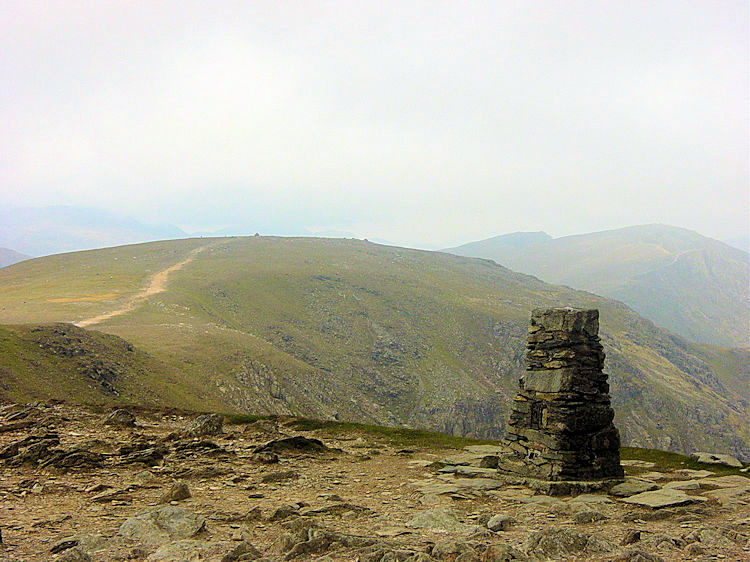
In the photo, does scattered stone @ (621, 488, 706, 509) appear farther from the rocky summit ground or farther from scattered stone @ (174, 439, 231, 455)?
scattered stone @ (174, 439, 231, 455)

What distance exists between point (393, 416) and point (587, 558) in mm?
85821

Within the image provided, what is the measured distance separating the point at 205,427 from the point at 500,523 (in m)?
15.5

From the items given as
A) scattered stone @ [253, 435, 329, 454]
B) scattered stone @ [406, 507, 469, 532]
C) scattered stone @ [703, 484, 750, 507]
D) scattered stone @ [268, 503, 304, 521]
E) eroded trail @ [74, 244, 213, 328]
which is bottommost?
scattered stone @ [253, 435, 329, 454]

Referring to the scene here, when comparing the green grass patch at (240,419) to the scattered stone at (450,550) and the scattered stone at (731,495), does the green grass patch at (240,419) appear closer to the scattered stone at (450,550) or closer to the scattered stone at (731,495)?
the scattered stone at (450,550)

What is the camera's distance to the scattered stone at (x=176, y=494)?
14.4 m

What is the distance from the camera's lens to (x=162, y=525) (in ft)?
38.6

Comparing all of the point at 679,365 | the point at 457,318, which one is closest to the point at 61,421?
the point at 457,318

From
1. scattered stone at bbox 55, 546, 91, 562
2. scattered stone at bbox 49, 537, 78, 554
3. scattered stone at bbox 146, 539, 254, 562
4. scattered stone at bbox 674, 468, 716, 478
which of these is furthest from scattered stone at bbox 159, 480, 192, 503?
scattered stone at bbox 674, 468, 716, 478

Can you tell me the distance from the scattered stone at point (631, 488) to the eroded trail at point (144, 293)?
213ft

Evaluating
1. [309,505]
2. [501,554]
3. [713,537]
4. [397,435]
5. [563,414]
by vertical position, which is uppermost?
[563,414]

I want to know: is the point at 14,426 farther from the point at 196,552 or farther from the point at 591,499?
the point at 591,499

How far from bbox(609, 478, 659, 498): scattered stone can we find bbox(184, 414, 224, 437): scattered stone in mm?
16144

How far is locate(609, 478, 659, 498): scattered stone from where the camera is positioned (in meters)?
16.0

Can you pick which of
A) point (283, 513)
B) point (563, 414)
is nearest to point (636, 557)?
point (283, 513)
